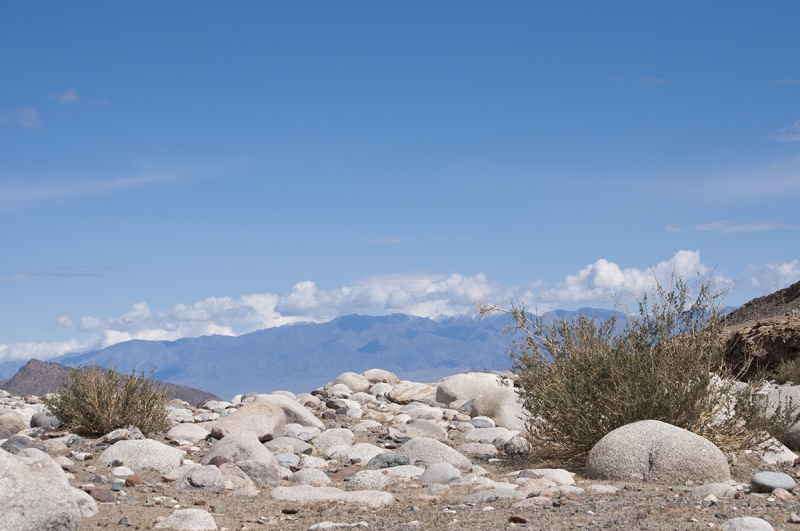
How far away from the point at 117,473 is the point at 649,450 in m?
6.31

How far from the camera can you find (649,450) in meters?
8.02

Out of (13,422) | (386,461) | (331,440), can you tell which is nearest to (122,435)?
(331,440)

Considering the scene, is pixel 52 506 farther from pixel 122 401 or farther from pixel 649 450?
pixel 122 401

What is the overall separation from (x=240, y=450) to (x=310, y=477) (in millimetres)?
1181

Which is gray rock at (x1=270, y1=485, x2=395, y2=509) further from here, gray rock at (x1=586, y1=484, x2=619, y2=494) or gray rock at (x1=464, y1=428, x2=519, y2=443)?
gray rock at (x1=464, y1=428, x2=519, y2=443)

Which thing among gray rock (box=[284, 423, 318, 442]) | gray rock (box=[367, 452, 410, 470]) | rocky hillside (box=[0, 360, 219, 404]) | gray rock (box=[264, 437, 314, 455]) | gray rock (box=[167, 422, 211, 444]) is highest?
rocky hillside (box=[0, 360, 219, 404])

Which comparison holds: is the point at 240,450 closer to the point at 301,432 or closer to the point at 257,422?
the point at 257,422

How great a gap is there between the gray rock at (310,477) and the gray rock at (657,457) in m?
3.28

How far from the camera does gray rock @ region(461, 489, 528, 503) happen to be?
7055 millimetres

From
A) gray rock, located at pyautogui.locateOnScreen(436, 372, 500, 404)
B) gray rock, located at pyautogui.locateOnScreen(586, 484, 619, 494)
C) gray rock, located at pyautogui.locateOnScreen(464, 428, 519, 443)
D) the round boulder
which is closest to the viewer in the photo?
gray rock, located at pyautogui.locateOnScreen(586, 484, 619, 494)

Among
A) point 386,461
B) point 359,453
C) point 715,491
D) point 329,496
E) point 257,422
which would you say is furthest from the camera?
point 257,422

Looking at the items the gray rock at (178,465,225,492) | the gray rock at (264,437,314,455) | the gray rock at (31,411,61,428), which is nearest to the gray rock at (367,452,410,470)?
the gray rock at (264,437,314,455)

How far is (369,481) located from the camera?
873 cm

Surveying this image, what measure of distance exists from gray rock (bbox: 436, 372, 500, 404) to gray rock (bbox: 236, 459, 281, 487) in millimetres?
9522
